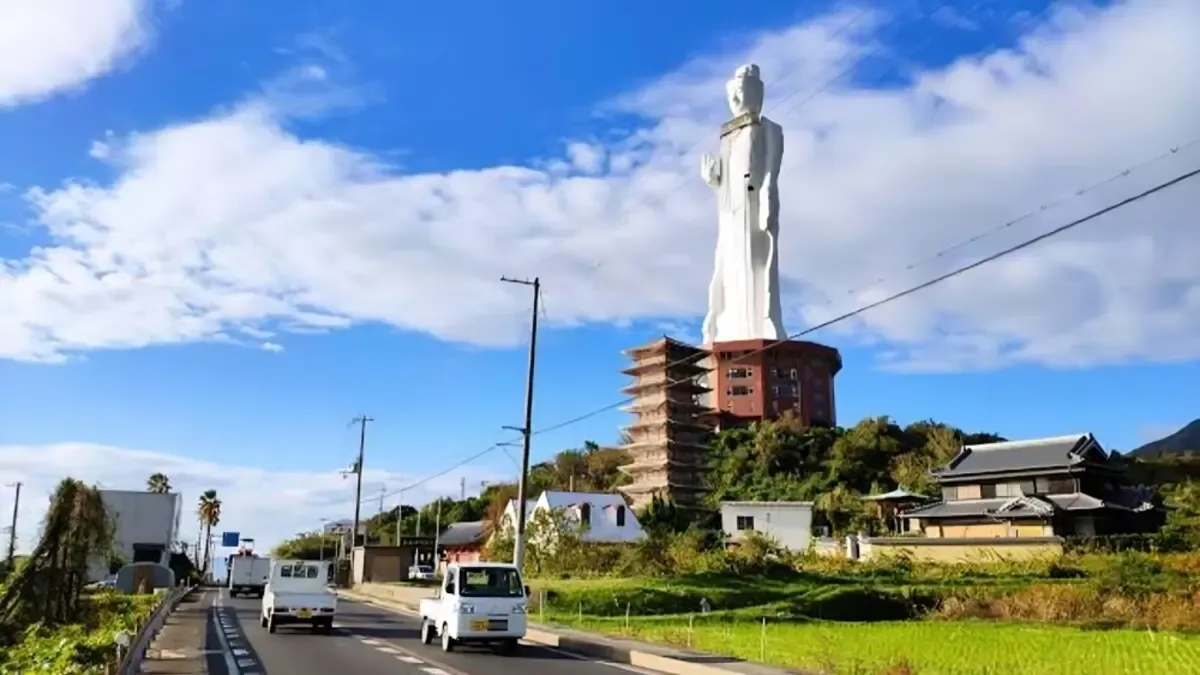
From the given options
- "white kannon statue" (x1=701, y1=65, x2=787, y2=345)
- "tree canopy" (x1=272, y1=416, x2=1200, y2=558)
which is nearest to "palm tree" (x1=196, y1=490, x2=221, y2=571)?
"tree canopy" (x1=272, y1=416, x2=1200, y2=558)

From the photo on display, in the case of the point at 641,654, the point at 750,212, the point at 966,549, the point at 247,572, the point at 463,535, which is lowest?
the point at 641,654

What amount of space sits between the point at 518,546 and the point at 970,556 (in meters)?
32.3

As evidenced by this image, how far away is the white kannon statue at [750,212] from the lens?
103m

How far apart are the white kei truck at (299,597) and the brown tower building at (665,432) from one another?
181 ft

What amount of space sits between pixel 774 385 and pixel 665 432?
26824 mm

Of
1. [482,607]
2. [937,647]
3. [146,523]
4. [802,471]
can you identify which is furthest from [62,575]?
[802,471]

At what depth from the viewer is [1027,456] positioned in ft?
196

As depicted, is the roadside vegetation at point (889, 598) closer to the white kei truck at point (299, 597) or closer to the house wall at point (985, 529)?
Answer: the house wall at point (985, 529)

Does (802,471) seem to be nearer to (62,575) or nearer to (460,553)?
(460,553)

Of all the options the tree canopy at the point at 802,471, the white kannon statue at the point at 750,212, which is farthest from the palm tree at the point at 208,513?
the white kannon statue at the point at 750,212

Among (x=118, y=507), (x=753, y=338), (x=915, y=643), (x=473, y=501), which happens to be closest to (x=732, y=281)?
(x=753, y=338)

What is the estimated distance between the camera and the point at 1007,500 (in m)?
57.7

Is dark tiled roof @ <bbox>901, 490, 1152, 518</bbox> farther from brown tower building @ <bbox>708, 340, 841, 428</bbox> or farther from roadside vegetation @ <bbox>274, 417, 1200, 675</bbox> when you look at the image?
brown tower building @ <bbox>708, 340, 841, 428</bbox>

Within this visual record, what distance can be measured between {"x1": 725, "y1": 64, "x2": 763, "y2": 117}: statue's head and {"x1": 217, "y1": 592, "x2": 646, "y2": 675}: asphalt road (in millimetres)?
86628
